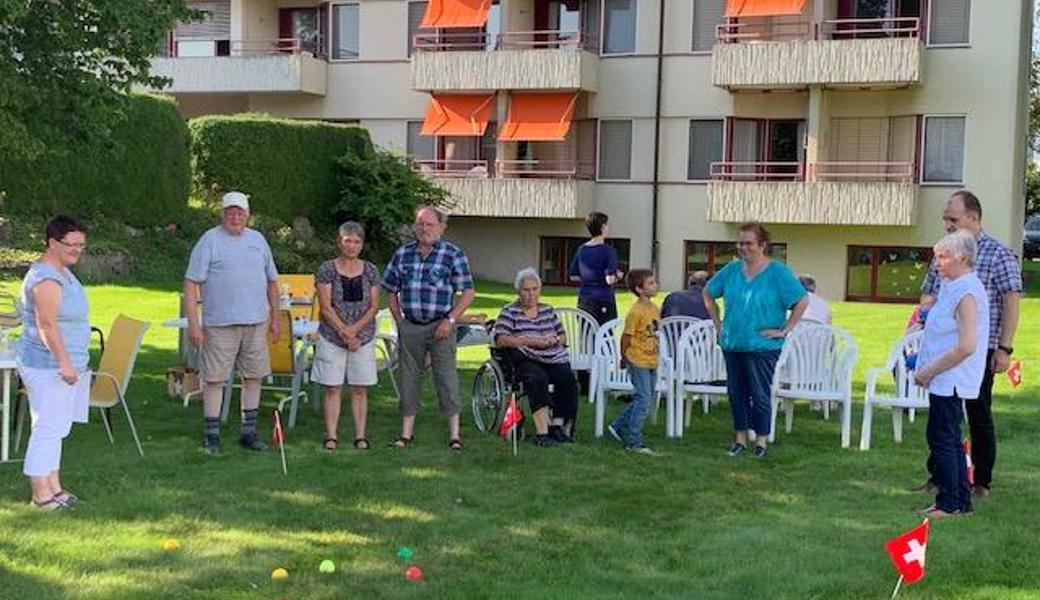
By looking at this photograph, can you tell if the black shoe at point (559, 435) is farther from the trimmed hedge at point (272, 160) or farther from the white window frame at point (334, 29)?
the white window frame at point (334, 29)

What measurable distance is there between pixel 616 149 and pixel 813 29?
522cm

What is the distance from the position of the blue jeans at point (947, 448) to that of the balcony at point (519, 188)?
21379 mm

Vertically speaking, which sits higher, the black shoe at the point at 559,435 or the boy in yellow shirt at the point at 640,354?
the boy in yellow shirt at the point at 640,354

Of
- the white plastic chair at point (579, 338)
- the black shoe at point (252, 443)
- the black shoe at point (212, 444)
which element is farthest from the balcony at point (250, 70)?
the black shoe at point (212, 444)

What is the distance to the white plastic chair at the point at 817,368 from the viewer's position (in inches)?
349

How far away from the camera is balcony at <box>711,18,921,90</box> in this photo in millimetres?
25078

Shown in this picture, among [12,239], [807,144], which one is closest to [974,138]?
[807,144]

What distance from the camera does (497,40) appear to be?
29.2m

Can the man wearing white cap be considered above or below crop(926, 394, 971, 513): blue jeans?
above

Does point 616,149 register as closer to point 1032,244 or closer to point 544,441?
point 544,441

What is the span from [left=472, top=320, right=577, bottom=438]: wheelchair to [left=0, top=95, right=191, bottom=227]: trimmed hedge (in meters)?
14.7

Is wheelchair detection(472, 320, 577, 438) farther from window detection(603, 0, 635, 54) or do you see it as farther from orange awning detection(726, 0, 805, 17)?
window detection(603, 0, 635, 54)

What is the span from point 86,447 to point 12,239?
13.9 meters

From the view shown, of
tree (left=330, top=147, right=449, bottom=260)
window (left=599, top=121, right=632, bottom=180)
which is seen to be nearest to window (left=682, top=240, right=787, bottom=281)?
window (left=599, top=121, right=632, bottom=180)
